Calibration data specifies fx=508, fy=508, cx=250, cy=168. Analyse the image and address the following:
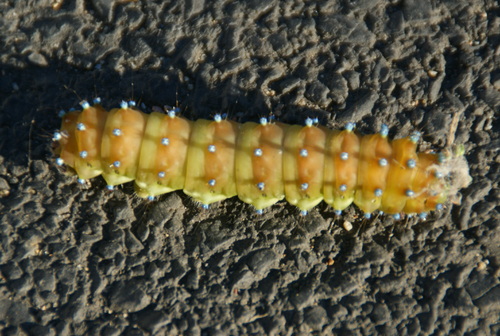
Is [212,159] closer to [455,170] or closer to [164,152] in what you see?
[164,152]

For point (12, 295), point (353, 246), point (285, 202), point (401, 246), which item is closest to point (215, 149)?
point (285, 202)

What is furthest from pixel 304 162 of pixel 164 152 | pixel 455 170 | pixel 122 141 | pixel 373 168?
pixel 122 141

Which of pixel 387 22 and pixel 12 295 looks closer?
pixel 12 295

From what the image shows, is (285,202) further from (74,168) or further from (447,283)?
(74,168)

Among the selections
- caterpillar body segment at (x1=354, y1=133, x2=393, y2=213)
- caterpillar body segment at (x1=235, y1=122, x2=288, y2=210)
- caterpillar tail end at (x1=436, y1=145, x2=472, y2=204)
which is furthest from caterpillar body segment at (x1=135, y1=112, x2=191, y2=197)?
caterpillar tail end at (x1=436, y1=145, x2=472, y2=204)

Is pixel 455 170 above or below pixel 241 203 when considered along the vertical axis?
above
